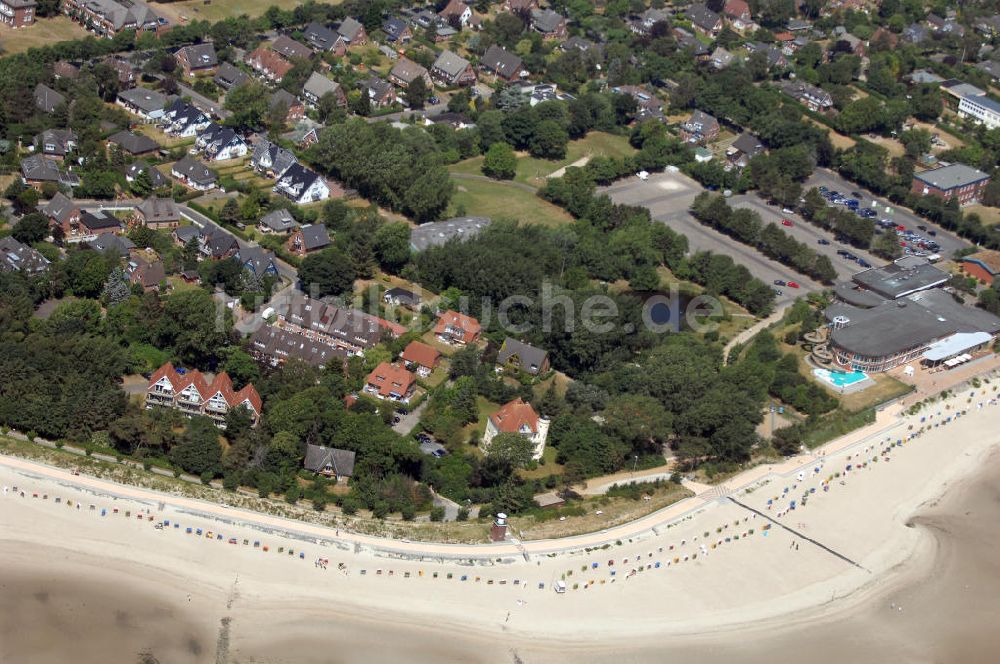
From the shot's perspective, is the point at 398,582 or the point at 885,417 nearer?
the point at 398,582

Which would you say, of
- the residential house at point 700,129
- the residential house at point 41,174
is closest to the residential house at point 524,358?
the residential house at point 41,174

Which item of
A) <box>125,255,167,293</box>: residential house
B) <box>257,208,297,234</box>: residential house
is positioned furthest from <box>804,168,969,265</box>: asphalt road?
<box>125,255,167,293</box>: residential house

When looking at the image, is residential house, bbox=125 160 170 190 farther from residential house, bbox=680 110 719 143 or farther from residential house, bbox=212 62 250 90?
residential house, bbox=680 110 719 143

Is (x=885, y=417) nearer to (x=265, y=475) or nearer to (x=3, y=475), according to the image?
(x=265, y=475)

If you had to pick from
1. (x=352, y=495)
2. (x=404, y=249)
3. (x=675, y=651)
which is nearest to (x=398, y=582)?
(x=352, y=495)

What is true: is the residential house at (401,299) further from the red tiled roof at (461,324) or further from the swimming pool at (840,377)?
the swimming pool at (840,377)

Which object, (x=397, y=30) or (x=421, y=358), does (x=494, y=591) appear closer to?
(x=421, y=358)

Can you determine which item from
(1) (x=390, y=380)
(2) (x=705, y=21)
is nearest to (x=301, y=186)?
(1) (x=390, y=380)
